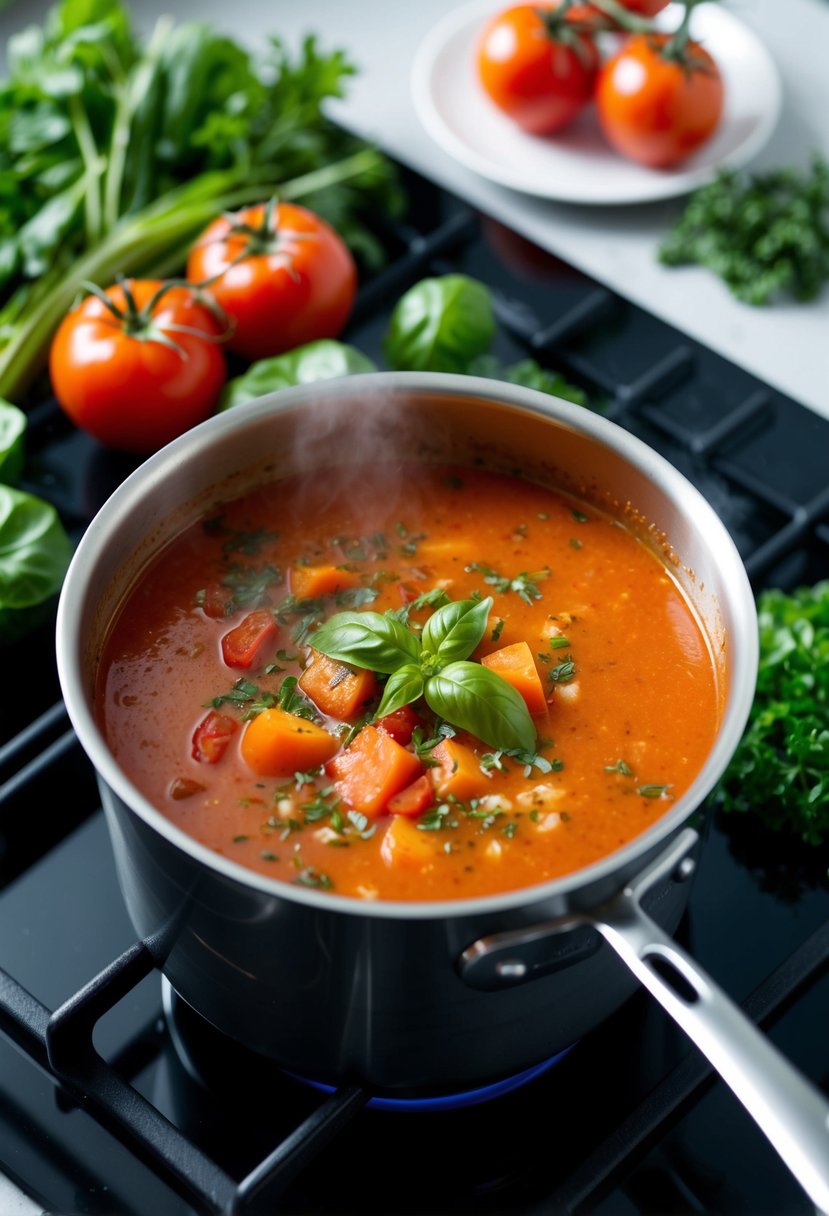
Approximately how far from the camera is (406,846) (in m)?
1.60

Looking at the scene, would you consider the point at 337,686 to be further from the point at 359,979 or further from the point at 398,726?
the point at 359,979

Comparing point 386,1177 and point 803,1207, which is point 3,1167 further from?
point 803,1207

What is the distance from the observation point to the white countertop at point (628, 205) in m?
2.69

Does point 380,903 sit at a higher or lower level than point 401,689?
higher

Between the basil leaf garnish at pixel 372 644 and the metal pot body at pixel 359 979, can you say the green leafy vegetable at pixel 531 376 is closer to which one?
the basil leaf garnish at pixel 372 644

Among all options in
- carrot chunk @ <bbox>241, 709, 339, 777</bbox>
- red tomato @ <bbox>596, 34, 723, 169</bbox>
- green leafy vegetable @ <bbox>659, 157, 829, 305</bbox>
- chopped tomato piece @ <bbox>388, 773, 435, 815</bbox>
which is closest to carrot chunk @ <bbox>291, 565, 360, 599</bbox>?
carrot chunk @ <bbox>241, 709, 339, 777</bbox>

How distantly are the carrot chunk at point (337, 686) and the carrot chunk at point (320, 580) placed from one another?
6.3 inches

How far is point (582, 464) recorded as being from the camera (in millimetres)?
1980

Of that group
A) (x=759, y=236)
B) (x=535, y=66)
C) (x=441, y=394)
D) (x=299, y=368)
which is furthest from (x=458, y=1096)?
(x=535, y=66)

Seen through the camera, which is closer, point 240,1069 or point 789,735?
point 240,1069


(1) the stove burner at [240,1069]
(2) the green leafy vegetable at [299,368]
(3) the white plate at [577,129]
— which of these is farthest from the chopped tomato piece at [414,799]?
(3) the white plate at [577,129]

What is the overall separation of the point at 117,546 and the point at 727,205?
1.57m

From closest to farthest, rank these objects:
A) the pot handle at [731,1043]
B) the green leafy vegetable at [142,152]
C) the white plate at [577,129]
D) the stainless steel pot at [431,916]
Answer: the pot handle at [731,1043], the stainless steel pot at [431,916], the green leafy vegetable at [142,152], the white plate at [577,129]

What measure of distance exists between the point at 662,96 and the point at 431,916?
1988 millimetres
